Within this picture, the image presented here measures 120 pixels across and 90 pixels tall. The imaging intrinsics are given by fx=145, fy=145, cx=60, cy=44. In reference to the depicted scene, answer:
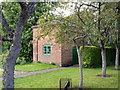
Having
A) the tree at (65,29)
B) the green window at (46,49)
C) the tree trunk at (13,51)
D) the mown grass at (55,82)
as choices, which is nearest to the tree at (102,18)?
the tree at (65,29)

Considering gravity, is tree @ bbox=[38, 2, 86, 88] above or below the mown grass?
above

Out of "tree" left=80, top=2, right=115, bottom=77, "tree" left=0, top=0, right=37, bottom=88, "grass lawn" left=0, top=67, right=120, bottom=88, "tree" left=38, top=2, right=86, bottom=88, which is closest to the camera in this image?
"tree" left=0, top=0, right=37, bottom=88

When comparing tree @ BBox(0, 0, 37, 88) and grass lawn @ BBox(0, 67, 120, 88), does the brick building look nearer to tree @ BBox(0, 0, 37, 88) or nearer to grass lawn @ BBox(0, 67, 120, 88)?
grass lawn @ BBox(0, 67, 120, 88)

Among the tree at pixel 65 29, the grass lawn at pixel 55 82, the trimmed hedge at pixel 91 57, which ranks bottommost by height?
the grass lawn at pixel 55 82

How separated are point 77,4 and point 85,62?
267 inches

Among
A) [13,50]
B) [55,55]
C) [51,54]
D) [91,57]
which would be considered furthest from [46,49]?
[13,50]

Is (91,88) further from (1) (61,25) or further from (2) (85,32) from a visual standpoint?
(1) (61,25)

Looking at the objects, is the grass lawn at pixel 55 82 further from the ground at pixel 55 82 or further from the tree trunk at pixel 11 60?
the tree trunk at pixel 11 60

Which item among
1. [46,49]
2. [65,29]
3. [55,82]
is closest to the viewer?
[65,29]

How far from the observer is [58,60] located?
14.3 m

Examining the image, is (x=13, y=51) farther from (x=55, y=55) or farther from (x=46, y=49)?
(x=46, y=49)

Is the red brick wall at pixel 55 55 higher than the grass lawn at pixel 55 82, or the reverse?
the red brick wall at pixel 55 55

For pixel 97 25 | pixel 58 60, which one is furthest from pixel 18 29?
pixel 58 60

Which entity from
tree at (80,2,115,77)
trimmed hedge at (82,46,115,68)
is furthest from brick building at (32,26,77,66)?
tree at (80,2,115,77)
